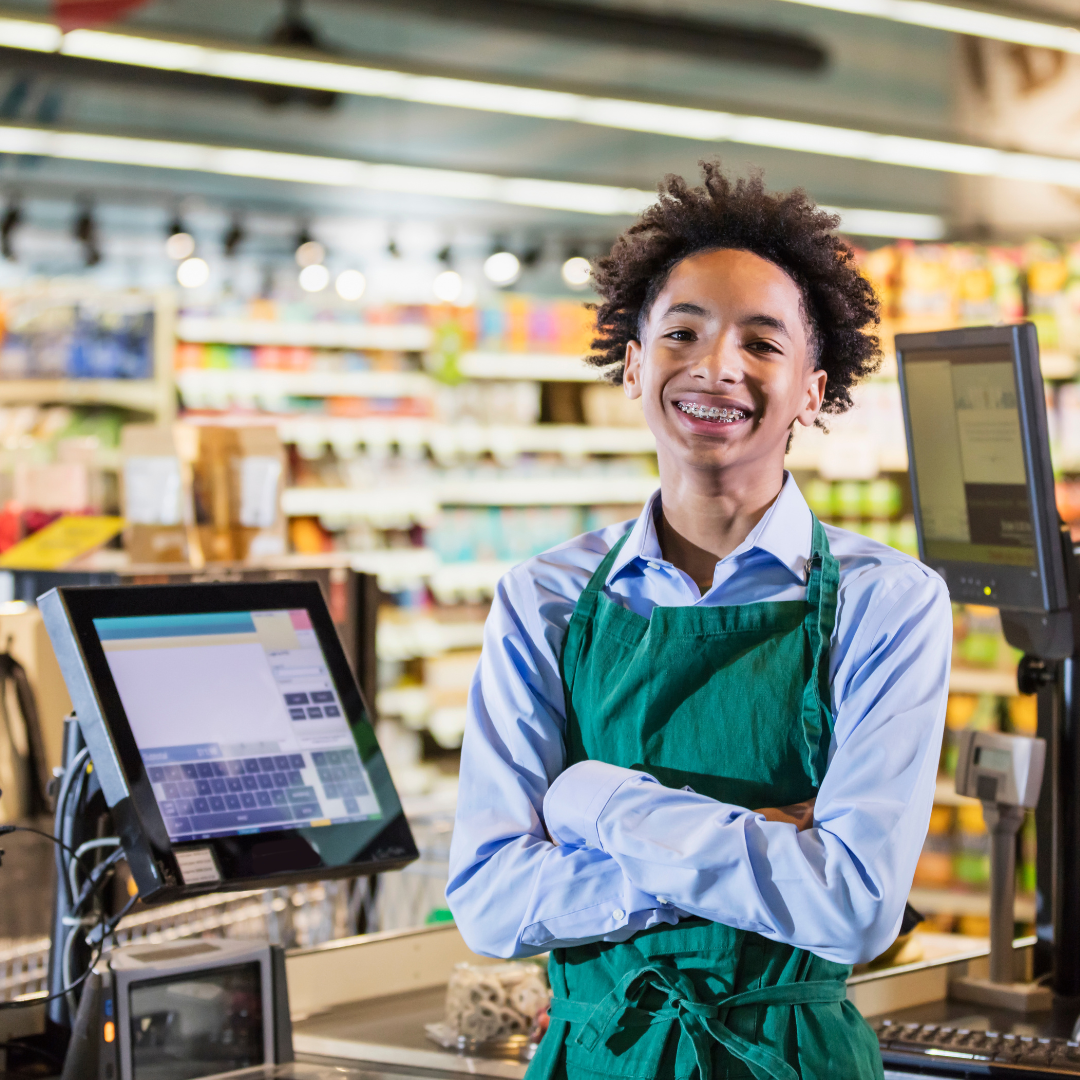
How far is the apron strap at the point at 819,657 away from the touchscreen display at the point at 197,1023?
2.37 ft

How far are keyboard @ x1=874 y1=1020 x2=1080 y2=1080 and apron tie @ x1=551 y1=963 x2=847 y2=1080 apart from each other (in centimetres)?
47

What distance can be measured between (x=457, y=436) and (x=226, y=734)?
633cm

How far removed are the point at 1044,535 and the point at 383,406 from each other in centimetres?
641

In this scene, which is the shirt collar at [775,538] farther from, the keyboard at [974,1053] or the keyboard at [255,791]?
the keyboard at [974,1053]

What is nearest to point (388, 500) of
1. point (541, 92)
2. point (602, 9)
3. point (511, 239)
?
point (541, 92)

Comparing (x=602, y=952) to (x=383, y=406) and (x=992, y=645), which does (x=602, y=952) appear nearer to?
(x=992, y=645)

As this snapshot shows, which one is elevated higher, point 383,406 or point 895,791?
point 383,406

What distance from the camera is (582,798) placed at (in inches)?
52.1

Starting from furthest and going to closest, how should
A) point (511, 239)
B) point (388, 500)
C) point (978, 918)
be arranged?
point (511, 239) → point (388, 500) → point (978, 918)

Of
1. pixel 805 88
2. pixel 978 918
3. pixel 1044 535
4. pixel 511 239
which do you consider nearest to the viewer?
pixel 1044 535

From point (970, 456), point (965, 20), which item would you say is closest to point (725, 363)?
point (970, 456)

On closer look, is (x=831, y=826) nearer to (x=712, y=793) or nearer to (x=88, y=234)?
(x=712, y=793)

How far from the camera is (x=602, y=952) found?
1374 mm

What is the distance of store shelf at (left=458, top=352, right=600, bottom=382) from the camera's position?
810 cm
